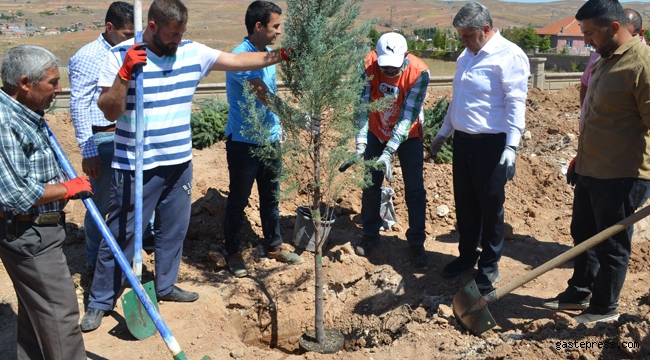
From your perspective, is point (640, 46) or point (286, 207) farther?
point (286, 207)

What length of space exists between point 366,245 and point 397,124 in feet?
4.11

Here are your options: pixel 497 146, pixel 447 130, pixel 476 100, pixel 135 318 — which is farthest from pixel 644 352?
pixel 135 318

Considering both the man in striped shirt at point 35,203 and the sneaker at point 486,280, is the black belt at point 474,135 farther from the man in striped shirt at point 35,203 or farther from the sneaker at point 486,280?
the man in striped shirt at point 35,203

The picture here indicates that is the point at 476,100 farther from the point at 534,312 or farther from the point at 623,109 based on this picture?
the point at 534,312

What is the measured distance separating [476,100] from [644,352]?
1998 millimetres

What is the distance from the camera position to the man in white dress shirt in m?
4.17

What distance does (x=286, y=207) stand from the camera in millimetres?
6402

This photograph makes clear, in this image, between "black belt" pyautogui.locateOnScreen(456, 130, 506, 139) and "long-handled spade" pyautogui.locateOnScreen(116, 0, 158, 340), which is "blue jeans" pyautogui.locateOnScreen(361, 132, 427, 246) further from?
"long-handled spade" pyautogui.locateOnScreen(116, 0, 158, 340)

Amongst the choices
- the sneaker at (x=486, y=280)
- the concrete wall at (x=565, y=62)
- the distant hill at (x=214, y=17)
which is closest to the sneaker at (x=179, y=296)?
the sneaker at (x=486, y=280)

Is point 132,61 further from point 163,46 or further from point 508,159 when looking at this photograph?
point 508,159

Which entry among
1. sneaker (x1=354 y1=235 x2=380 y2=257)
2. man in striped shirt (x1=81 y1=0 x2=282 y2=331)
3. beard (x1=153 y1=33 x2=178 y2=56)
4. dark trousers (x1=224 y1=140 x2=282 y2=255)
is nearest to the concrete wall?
sneaker (x1=354 y1=235 x2=380 y2=257)

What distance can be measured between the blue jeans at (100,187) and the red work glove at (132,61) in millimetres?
1098

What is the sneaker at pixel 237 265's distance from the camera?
5059mm

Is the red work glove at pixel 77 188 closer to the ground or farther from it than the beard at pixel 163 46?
closer to the ground
